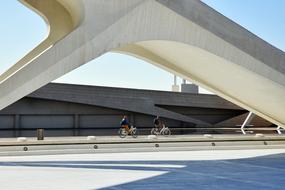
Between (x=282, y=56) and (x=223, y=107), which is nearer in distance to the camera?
(x=282, y=56)

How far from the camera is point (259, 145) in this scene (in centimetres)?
1977

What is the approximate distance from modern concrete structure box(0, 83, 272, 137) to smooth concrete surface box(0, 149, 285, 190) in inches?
820

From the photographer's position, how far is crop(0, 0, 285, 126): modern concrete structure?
44.2 feet

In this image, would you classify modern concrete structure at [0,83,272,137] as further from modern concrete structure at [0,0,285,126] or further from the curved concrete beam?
modern concrete structure at [0,0,285,126]

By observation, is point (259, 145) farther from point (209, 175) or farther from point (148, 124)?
point (148, 124)

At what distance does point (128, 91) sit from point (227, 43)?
25.2 m

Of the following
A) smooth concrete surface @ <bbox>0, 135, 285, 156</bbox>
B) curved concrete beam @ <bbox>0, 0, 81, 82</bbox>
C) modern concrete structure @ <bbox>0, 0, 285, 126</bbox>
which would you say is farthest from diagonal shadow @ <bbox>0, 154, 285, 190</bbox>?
curved concrete beam @ <bbox>0, 0, 81, 82</bbox>

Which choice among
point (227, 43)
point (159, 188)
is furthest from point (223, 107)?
point (159, 188)

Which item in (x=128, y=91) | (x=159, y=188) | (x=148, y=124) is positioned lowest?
(x=159, y=188)

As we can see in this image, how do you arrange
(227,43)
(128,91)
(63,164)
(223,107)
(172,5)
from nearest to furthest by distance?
(63,164) < (172,5) < (227,43) < (128,91) < (223,107)

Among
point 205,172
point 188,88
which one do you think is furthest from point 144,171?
point 188,88

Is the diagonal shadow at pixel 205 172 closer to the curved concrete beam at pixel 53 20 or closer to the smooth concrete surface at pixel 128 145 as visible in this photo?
the smooth concrete surface at pixel 128 145

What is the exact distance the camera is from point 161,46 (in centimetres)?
1709

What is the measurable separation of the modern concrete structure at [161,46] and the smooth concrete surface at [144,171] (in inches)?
98.3
